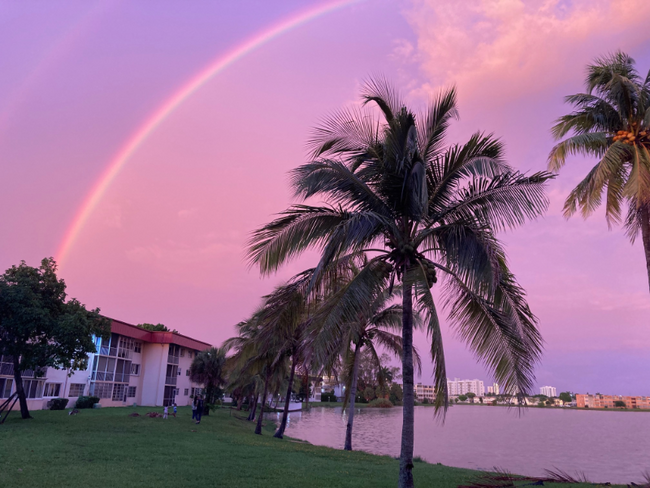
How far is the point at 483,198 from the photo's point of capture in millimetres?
9852

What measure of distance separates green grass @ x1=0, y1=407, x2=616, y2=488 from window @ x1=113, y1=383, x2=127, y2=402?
28.6m

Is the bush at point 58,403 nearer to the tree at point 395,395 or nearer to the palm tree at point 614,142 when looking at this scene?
the palm tree at point 614,142

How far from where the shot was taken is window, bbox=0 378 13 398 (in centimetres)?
3269

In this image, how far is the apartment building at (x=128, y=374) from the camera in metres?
38.8

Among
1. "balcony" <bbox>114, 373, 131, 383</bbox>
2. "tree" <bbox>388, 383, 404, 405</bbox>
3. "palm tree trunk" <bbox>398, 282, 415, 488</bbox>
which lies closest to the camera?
"palm tree trunk" <bbox>398, 282, 415, 488</bbox>

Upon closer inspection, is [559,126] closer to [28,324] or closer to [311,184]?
[311,184]

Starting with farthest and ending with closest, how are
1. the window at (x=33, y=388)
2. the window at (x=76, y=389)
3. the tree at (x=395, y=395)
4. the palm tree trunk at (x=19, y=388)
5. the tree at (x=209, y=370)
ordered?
the tree at (x=395, y=395), the tree at (x=209, y=370), the window at (x=76, y=389), the window at (x=33, y=388), the palm tree trunk at (x=19, y=388)

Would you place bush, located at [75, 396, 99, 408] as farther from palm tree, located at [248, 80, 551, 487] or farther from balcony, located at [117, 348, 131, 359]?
palm tree, located at [248, 80, 551, 487]

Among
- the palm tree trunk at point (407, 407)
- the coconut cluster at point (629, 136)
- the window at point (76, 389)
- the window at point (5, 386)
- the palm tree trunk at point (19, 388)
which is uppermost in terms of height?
the coconut cluster at point (629, 136)

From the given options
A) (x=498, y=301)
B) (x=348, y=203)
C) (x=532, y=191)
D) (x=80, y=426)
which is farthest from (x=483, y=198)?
A: (x=80, y=426)

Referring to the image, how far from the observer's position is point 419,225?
36.0 ft

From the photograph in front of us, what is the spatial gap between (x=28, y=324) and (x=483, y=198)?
2261 cm

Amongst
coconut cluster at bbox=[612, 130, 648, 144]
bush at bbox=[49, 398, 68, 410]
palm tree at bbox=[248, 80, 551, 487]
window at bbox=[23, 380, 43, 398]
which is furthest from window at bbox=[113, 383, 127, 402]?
coconut cluster at bbox=[612, 130, 648, 144]

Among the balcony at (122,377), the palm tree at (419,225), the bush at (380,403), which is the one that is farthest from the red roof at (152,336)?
the bush at (380,403)
